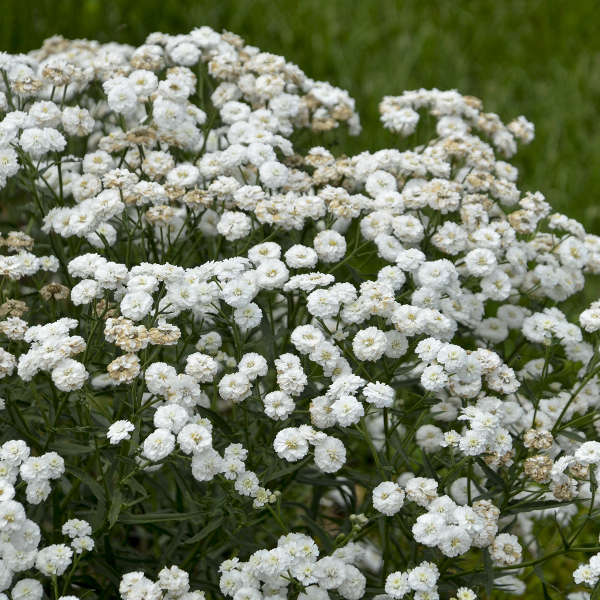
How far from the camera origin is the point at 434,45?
730cm

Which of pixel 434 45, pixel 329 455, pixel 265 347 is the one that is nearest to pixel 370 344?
pixel 329 455

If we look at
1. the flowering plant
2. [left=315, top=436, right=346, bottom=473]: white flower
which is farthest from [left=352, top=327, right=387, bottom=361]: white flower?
[left=315, top=436, right=346, bottom=473]: white flower

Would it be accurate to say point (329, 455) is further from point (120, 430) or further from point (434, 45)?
point (434, 45)

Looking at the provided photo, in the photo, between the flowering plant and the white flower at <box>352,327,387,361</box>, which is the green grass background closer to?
the flowering plant

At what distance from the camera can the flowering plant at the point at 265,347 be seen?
104 inches

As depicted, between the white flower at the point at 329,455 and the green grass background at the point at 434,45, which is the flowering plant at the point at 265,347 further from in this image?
the green grass background at the point at 434,45

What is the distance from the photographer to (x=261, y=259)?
2.98 meters

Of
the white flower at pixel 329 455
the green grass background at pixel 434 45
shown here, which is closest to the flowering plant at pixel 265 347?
the white flower at pixel 329 455

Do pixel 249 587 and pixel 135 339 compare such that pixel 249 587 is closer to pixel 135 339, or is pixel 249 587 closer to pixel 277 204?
pixel 135 339

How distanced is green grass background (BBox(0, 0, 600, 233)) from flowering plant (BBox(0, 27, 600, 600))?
2.53 metres

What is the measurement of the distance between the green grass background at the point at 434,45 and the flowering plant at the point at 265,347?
253 centimetres

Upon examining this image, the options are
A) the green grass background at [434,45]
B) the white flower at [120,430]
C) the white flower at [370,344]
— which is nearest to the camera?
the white flower at [120,430]

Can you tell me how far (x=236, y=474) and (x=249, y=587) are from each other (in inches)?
11.9

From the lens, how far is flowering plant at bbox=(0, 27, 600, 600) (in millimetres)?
2635
